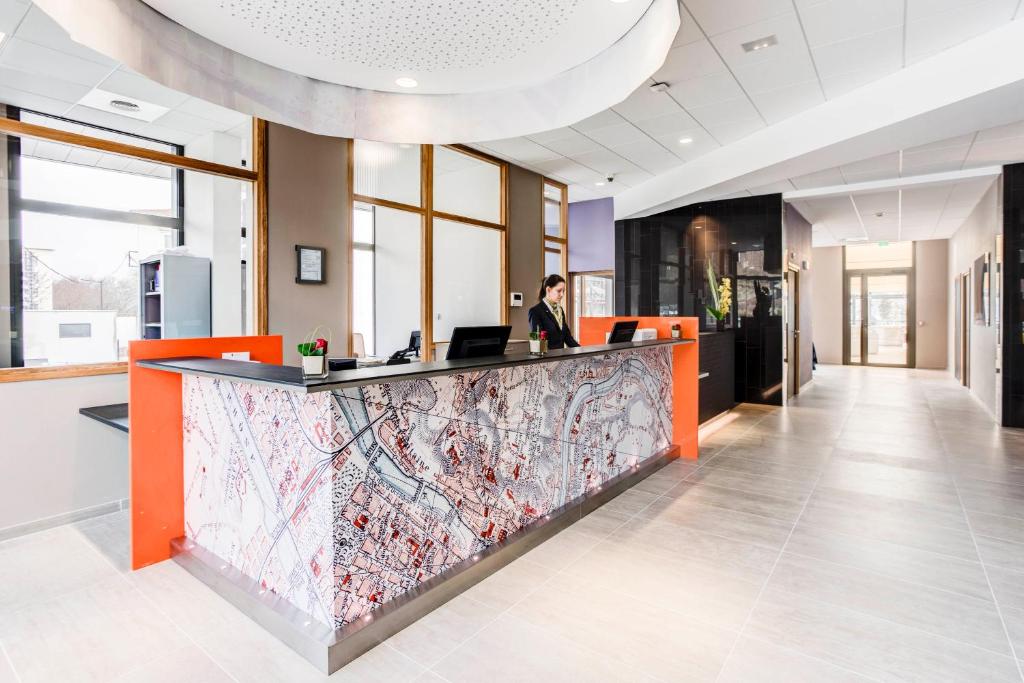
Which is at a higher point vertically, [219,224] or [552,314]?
[219,224]

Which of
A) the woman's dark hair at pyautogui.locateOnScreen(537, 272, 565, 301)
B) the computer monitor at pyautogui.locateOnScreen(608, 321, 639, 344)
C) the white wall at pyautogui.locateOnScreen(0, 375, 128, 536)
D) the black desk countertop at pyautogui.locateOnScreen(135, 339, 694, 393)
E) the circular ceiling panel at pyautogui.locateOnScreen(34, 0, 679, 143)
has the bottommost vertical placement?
the white wall at pyautogui.locateOnScreen(0, 375, 128, 536)

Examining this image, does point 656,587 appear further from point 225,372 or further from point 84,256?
point 84,256

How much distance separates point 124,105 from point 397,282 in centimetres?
293

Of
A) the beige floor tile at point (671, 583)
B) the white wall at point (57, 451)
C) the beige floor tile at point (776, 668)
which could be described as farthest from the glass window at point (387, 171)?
the beige floor tile at point (776, 668)

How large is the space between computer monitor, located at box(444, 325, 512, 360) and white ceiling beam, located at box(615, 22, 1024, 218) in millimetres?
4046

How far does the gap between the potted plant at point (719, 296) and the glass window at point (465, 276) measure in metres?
3.22

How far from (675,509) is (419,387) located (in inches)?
92.0

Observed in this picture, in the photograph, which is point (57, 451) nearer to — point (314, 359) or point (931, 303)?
point (314, 359)

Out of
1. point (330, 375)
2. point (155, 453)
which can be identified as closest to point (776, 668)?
point (330, 375)

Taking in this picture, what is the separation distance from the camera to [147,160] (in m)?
4.05

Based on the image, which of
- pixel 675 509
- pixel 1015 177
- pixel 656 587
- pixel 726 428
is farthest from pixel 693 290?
pixel 656 587

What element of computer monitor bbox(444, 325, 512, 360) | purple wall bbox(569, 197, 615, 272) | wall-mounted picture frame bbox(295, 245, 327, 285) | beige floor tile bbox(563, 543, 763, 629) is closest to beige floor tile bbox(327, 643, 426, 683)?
beige floor tile bbox(563, 543, 763, 629)

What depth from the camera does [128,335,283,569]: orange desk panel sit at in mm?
2984

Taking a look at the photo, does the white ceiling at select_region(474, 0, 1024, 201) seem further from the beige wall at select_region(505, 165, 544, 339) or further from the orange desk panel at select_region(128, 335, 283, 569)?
the orange desk panel at select_region(128, 335, 283, 569)
